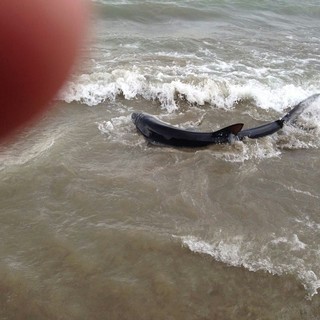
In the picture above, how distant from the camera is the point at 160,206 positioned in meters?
5.74

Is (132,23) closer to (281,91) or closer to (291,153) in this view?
(281,91)

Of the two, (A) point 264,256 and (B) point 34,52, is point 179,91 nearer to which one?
(A) point 264,256

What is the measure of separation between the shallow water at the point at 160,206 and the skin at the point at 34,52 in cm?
39

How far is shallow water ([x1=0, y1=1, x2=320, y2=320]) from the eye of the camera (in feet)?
14.4

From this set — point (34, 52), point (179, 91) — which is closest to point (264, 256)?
point (34, 52)

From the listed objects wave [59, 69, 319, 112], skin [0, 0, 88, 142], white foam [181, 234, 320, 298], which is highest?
skin [0, 0, 88, 142]

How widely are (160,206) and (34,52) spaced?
15.5ft

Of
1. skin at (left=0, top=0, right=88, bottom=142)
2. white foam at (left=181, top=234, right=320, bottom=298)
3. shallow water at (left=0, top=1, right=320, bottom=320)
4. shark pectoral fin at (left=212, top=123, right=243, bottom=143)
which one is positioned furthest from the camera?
shark pectoral fin at (left=212, top=123, right=243, bottom=143)

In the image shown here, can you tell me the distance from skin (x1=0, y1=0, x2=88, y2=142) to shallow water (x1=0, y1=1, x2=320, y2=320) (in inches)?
15.3

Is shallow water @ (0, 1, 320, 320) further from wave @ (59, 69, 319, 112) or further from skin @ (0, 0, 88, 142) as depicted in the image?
skin @ (0, 0, 88, 142)

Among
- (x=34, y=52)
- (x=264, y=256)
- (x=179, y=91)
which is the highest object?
(x=34, y=52)

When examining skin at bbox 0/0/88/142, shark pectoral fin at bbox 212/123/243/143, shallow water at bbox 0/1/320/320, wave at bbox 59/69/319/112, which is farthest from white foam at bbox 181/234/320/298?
wave at bbox 59/69/319/112

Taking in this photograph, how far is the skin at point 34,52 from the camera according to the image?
103 centimetres

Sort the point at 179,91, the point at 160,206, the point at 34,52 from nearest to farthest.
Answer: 1. the point at 34,52
2. the point at 160,206
3. the point at 179,91
